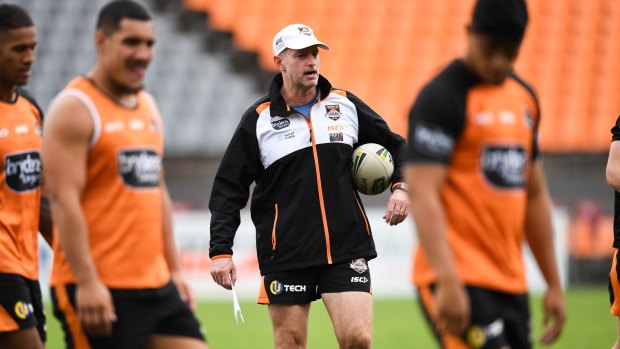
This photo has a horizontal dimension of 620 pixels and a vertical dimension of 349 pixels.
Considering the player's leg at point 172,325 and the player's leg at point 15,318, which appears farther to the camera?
the player's leg at point 15,318

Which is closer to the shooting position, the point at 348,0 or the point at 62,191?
the point at 62,191

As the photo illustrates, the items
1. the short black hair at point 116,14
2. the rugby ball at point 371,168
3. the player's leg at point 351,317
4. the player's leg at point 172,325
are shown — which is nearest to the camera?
the short black hair at point 116,14

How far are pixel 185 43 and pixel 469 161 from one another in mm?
17081

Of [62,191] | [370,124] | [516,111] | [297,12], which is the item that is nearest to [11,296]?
[62,191]

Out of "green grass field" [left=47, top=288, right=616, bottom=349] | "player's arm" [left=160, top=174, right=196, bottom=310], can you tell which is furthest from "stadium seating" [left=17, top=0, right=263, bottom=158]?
"player's arm" [left=160, top=174, right=196, bottom=310]

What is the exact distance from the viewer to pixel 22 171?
20.9ft

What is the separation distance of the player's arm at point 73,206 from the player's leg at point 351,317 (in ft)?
6.67

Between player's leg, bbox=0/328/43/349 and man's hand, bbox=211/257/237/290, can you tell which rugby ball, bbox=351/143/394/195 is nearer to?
man's hand, bbox=211/257/237/290

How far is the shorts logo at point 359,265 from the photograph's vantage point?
6832 mm

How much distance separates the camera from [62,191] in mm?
4934

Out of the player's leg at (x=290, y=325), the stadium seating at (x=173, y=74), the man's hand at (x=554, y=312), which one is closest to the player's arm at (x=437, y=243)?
the man's hand at (x=554, y=312)

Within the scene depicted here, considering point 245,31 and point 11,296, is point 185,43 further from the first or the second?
point 11,296

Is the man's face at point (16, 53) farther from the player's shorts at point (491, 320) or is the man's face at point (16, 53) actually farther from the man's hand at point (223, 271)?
the player's shorts at point (491, 320)

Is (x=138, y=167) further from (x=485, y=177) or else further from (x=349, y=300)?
(x=349, y=300)
